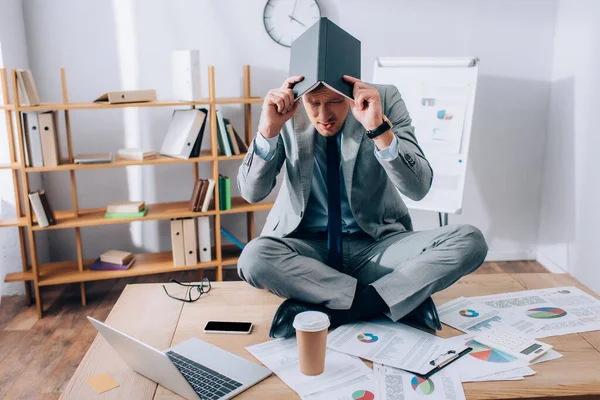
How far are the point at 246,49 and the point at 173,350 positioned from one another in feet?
6.45

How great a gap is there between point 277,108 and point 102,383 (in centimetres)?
88

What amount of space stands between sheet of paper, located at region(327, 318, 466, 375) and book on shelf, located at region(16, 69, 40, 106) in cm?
178

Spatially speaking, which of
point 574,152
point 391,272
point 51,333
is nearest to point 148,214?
point 51,333

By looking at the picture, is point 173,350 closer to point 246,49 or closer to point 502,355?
point 502,355

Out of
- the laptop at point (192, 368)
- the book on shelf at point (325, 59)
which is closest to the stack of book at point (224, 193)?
the book on shelf at point (325, 59)

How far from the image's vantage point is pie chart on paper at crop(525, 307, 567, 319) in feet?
5.57

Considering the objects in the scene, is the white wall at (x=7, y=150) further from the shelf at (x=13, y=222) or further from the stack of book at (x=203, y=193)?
the stack of book at (x=203, y=193)

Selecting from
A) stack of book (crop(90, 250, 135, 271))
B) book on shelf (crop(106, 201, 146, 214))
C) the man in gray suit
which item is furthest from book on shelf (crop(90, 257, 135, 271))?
the man in gray suit

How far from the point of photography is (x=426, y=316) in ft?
5.30

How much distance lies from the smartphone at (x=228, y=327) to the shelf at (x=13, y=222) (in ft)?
4.71

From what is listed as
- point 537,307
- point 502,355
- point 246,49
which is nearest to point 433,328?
point 502,355

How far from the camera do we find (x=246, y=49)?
3.06 meters

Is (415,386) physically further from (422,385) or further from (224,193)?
(224,193)

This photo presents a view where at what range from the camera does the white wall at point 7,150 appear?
105 inches
